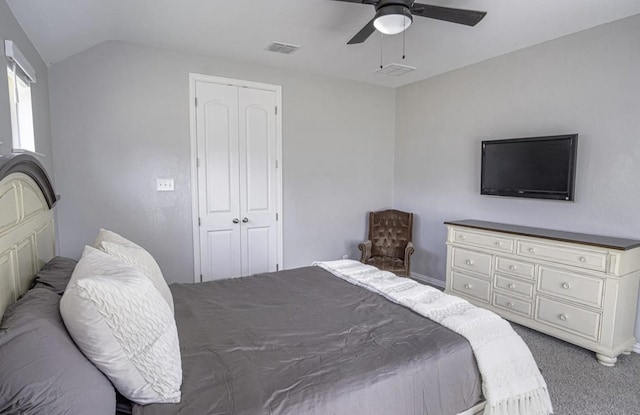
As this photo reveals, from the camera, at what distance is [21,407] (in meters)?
0.89

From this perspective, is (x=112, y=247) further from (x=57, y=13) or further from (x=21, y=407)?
(x=57, y=13)

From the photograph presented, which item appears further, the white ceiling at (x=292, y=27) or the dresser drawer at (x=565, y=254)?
the dresser drawer at (x=565, y=254)

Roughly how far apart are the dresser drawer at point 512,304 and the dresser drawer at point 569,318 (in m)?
0.10

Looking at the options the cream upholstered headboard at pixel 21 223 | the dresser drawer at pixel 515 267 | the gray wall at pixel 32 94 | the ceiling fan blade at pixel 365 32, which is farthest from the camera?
the dresser drawer at pixel 515 267

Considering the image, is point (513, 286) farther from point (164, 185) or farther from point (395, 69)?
point (164, 185)

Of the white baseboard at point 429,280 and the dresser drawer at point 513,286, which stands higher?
the dresser drawer at point 513,286

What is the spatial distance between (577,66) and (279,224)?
337 centimetres

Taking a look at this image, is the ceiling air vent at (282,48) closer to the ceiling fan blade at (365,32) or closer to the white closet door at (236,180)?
the white closet door at (236,180)

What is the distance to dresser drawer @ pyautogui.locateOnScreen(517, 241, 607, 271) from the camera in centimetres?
270

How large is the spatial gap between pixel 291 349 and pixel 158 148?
2.78 metres

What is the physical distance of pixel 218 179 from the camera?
388 cm

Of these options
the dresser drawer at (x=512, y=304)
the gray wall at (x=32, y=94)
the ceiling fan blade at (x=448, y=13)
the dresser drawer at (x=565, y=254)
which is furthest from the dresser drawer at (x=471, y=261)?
the gray wall at (x=32, y=94)

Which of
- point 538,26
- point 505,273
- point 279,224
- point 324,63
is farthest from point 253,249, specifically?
point 538,26

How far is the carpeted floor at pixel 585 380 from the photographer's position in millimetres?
2193
